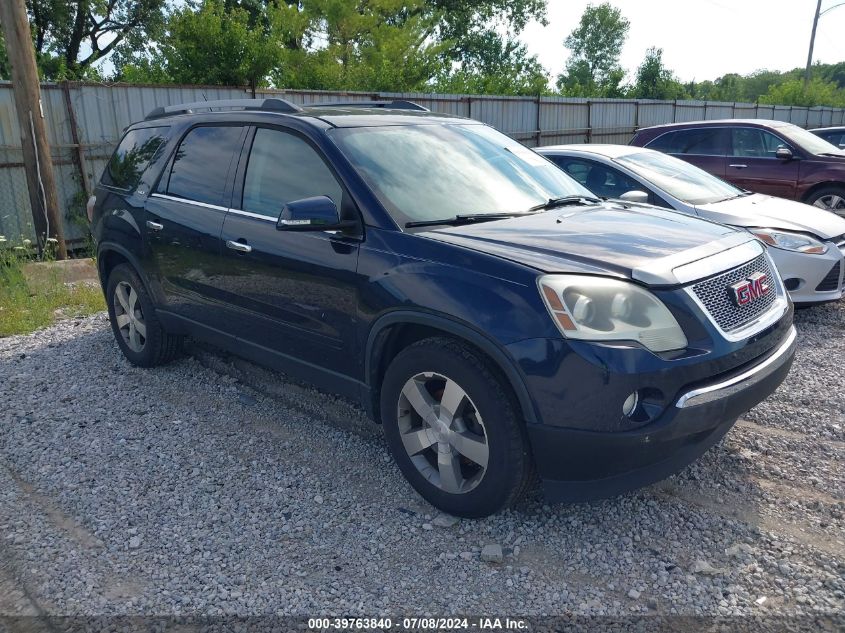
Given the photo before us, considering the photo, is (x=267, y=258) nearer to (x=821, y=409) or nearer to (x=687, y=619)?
(x=687, y=619)

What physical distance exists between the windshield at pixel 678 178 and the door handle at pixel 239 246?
161 inches

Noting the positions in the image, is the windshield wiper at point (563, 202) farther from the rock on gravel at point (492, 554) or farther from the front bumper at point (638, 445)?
the rock on gravel at point (492, 554)

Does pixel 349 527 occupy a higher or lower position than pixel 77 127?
lower

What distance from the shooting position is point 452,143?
13.6 ft

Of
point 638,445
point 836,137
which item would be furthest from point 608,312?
point 836,137

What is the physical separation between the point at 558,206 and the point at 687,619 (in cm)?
224

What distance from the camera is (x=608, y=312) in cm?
284

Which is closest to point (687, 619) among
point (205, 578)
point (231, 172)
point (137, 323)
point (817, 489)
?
point (817, 489)

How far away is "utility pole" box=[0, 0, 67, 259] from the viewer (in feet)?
26.6

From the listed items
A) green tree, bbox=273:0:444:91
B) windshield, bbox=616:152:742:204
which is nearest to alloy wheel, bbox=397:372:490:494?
windshield, bbox=616:152:742:204

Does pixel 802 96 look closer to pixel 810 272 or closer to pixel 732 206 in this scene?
pixel 732 206

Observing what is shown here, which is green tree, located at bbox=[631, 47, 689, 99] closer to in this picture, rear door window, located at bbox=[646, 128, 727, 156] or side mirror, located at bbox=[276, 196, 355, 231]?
rear door window, located at bbox=[646, 128, 727, 156]

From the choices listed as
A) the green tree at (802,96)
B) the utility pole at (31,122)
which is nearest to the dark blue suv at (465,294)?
the utility pole at (31,122)

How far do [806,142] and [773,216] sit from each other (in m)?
4.22
